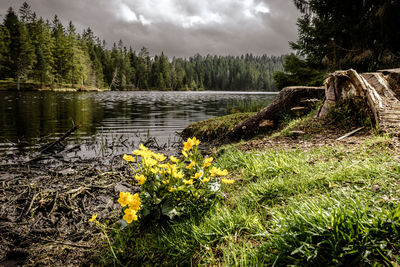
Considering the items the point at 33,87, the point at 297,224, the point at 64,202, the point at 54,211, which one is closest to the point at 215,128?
the point at 64,202

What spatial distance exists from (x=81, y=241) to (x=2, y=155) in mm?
5994

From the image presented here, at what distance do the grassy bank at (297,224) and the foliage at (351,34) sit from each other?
688cm

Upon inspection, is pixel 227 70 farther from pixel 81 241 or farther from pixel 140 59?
pixel 81 241

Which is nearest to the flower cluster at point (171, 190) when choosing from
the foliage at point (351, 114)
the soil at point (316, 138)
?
the soil at point (316, 138)

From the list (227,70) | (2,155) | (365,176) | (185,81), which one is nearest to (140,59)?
(185,81)

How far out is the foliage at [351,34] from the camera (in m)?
7.85

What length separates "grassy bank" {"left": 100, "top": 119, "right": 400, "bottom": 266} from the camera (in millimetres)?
1466

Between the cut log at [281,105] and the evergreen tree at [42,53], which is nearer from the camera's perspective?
the cut log at [281,105]

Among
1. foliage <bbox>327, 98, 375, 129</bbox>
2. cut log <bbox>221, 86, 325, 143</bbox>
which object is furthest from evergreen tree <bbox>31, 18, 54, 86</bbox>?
foliage <bbox>327, 98, 375, 129</bbox>

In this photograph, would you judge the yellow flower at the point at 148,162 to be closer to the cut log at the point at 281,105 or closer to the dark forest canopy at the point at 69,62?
the cut log at the point at 281,105

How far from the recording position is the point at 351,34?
9.05 meters

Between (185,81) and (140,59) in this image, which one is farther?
(185,81)

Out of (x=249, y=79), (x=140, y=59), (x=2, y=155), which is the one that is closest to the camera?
(x=2, y=155)

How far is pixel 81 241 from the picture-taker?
A: 9.49ft
